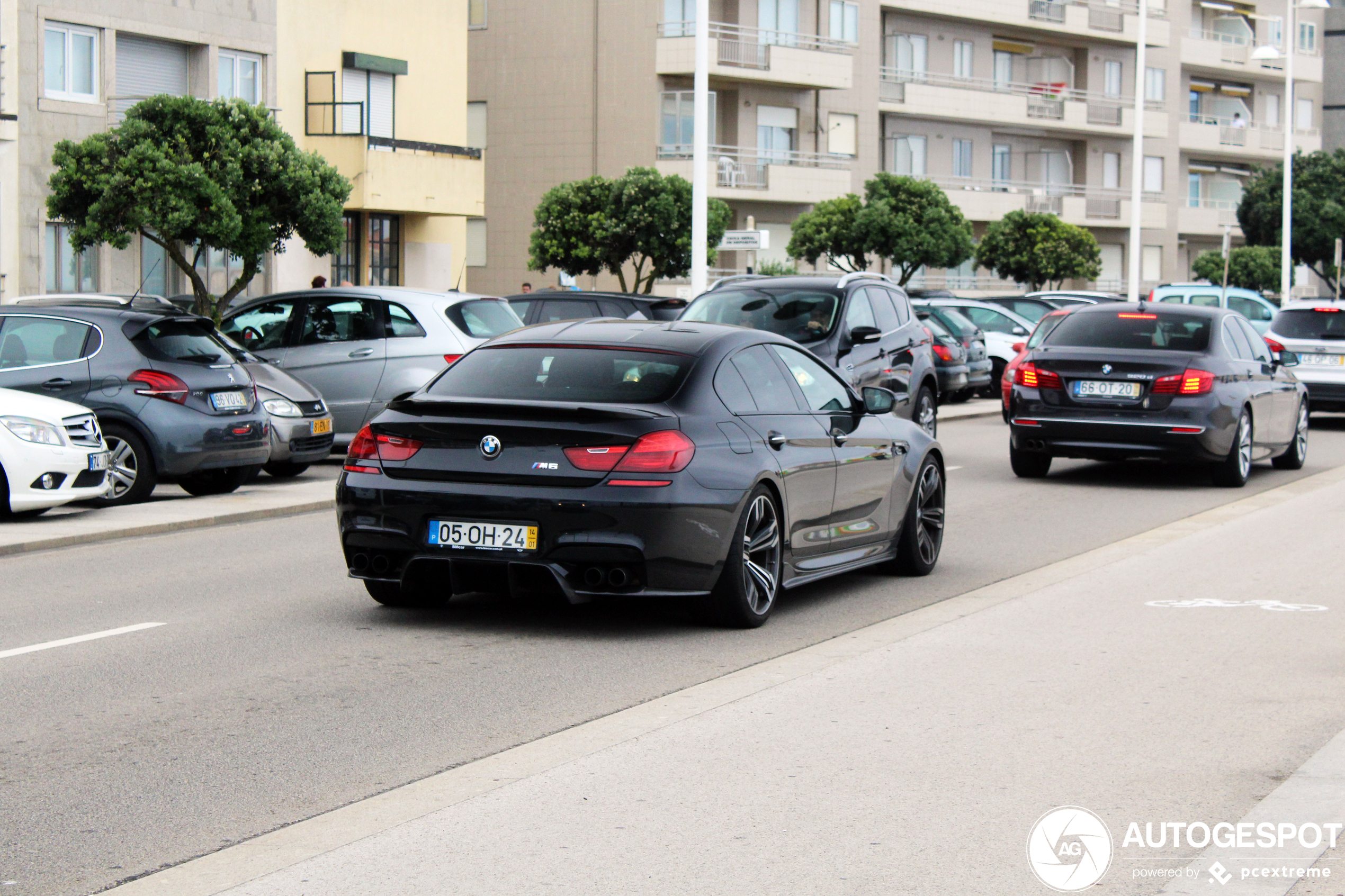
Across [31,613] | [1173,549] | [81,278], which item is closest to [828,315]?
[1173,549]

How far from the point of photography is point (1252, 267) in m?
61.9

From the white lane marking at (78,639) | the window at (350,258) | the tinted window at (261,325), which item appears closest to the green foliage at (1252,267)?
the window at (350,258)

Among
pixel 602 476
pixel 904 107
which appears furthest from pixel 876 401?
pixel 904 107

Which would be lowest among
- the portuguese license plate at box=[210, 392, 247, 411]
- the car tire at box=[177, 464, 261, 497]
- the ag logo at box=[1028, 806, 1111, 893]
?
the ag logo at box=[1028, 806, 1111, 893]

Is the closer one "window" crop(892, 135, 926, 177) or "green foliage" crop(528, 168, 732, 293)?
"green foliage" crop(528, 168, 732, 293)

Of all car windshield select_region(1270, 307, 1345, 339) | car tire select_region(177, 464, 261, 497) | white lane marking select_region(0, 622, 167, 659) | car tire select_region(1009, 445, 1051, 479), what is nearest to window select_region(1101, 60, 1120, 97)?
car windshield select_region(1270, 307, 1345, 339)

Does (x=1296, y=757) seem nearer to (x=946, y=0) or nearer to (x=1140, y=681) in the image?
(x=1140, y=681)

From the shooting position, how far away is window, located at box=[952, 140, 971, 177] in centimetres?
6041

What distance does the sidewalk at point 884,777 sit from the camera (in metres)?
4.84

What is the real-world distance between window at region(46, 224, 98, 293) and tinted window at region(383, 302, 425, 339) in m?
14.1

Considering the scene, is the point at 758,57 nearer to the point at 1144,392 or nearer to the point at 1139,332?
the point at 1139,332

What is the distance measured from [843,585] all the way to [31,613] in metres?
4.42

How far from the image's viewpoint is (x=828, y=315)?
17.8m

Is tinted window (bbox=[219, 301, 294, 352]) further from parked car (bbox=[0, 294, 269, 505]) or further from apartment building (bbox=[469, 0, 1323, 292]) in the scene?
apartment building (bbox=[469, 0, 1323, 292])
